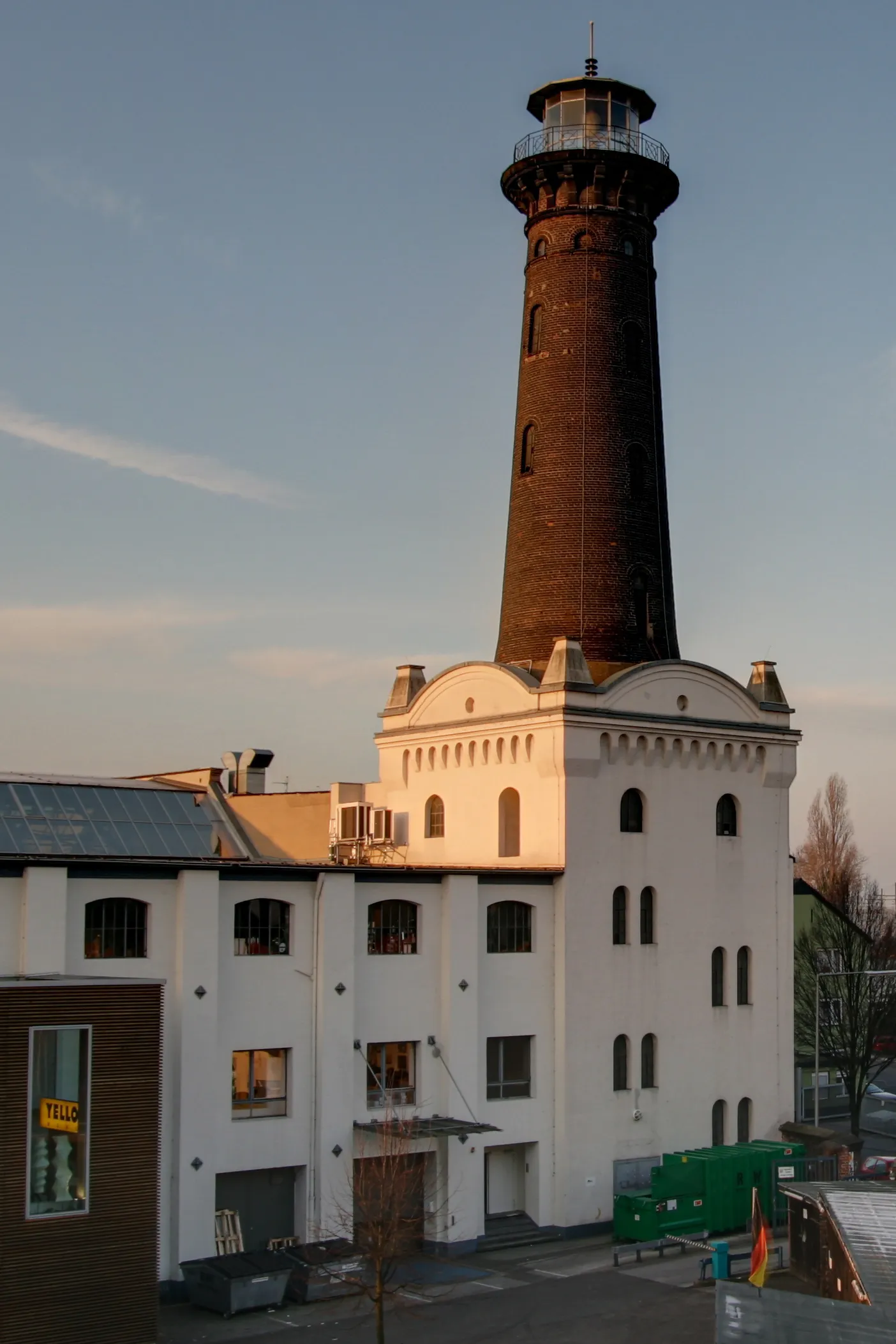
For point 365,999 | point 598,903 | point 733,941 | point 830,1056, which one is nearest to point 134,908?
point 365,999

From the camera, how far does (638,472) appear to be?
45.5 metres

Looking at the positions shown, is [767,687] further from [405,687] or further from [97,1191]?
[97,1191]

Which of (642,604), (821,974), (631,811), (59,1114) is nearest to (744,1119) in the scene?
(631,811)

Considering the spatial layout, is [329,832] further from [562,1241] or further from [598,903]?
[562,1241]

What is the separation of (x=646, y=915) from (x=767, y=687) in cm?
828

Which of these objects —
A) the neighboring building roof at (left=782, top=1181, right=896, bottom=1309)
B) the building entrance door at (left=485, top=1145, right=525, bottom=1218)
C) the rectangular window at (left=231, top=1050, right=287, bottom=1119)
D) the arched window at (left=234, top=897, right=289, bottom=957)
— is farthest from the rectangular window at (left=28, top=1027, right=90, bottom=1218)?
the neighboring building roof at (left=782, top=1181, right=896, bottom=1309)

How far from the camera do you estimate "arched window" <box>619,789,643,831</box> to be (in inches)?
1676

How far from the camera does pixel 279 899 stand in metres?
36.4

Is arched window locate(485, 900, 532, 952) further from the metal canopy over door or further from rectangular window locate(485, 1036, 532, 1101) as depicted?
the metal canopy over door

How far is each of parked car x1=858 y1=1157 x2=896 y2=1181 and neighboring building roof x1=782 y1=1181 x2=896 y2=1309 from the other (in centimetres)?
871

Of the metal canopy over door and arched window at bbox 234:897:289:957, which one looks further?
arched window at bbox 234:897:289:957

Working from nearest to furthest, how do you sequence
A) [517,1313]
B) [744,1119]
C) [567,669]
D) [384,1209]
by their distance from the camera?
1. [384,1209]
2. [517,1313]
3. [567,669]
4. [744,1119]

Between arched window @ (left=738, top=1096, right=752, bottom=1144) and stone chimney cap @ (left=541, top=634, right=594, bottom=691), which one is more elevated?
stone chimney cap @ (left=541, top=634, right=594, bottom=691)

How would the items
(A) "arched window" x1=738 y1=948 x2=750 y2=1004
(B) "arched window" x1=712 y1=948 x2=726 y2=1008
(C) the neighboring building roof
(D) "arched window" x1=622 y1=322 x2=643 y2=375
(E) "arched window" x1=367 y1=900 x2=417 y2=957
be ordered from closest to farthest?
(C) the neighboring building roof → (E) "arched window" x1=367 y1=900 x2=417 y2=957 → (B) "arched window" x1=712 y1=948 x2=726 y2=1008 → (A) "arched window" x1=738 y1=948 x2=750 y2=1004 → (D) "arched window" x1=622 y1=322 x2=643 y2=375
